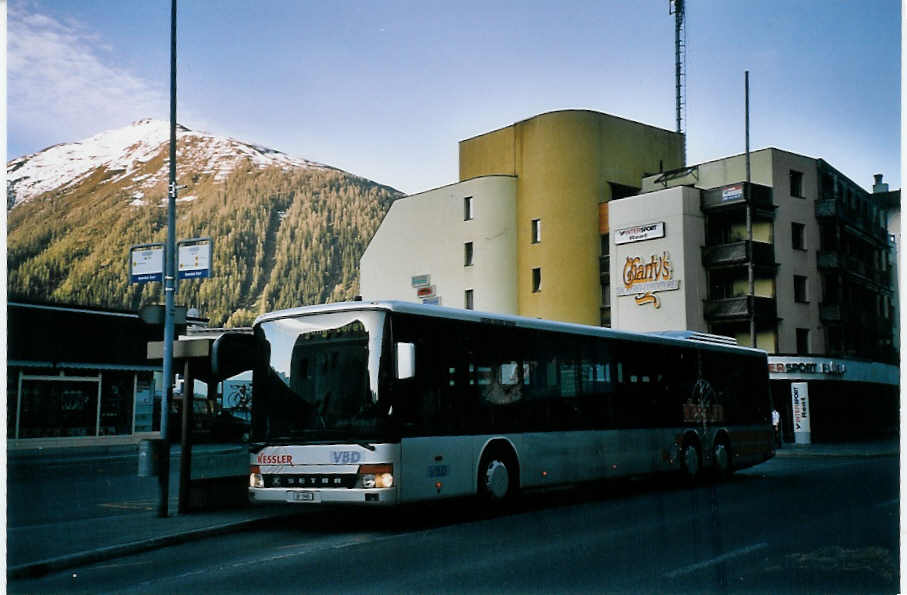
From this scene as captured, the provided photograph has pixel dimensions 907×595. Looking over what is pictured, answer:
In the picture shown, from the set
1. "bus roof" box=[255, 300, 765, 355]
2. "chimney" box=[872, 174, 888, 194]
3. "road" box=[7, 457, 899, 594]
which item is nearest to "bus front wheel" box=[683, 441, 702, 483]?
"bus roof" box=[255, 300, 765, 355]

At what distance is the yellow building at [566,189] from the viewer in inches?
1937

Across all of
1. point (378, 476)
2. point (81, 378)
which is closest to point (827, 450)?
point (378, 476)

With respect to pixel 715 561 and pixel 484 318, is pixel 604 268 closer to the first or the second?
pixel 484 318

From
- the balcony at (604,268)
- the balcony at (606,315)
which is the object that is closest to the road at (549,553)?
the balcony at (606,315)

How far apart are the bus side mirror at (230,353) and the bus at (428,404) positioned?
0.05 ft

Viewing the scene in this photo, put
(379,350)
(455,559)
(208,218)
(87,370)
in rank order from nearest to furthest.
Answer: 1. (455,559)
2. (379,350)
3. (208,218)
4. (87,370)

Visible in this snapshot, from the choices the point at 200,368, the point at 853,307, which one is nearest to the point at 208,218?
the point at 200,368

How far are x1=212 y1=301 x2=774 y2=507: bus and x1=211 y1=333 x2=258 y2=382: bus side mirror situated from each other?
2 centimetres

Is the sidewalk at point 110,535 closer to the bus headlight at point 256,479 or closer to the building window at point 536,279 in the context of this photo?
the bus headlight at point 256,479

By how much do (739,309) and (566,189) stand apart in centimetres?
1099

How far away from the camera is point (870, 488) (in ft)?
53.3

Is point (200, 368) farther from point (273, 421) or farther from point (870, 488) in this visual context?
point (870, 488)

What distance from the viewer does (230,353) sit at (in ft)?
43.4

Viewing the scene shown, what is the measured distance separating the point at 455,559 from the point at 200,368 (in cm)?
552
